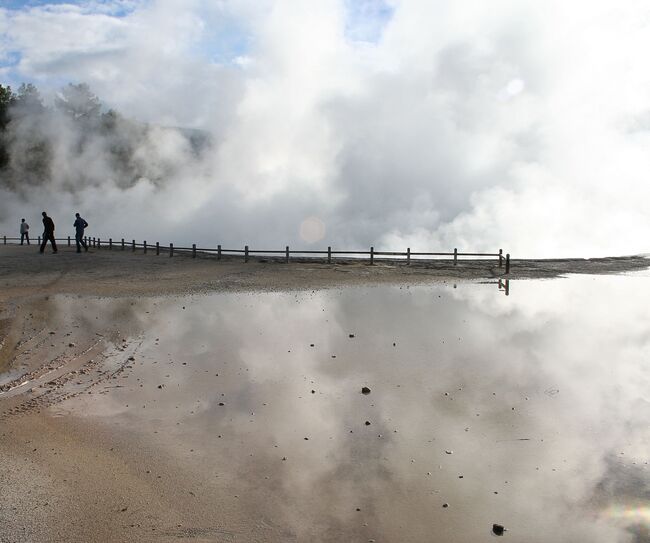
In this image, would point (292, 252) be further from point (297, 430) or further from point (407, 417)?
point (297, 430)

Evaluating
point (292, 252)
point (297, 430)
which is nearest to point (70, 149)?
point (292, 252)

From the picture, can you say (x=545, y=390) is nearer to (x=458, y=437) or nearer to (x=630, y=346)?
(x=458, y=437)

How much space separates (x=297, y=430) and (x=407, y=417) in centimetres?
142

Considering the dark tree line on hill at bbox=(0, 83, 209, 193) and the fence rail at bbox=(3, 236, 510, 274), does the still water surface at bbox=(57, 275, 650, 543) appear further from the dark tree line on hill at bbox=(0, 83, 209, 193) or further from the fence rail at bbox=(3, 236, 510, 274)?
the dark tree line on hill at bbox=(0, 83, 209, 193)

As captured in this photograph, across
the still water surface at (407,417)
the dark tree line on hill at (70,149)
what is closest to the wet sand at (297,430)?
the still water surface at (407,417)

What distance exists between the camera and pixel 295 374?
345 inches

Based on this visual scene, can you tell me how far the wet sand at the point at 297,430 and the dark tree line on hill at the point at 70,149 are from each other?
55.3 metres

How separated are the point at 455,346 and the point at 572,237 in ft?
127

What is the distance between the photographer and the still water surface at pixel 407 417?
5.11m

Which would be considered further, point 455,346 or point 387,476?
point 455,346

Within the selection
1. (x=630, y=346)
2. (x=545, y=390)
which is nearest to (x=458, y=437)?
(x=545, y=390)

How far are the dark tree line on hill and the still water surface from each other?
56.5m

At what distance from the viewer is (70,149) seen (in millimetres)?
64500

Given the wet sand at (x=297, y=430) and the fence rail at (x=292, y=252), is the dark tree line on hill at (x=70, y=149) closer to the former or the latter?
the fence rail at (x=292, y=252)
